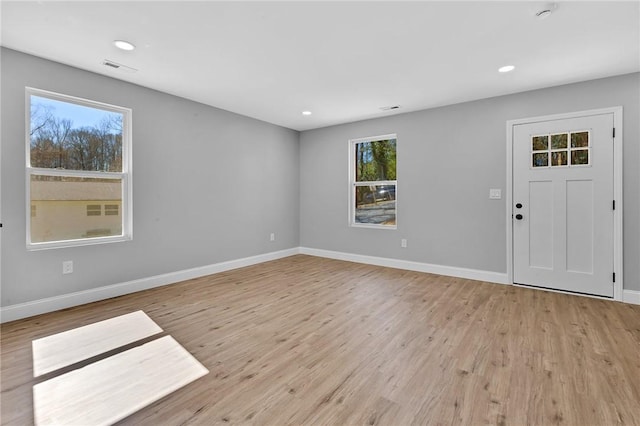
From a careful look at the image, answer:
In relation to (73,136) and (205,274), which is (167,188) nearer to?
(73,136)

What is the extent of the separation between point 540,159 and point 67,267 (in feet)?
18.7

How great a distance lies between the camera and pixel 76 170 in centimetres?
321

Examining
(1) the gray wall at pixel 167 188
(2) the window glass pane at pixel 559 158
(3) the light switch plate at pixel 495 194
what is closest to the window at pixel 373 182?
(1) the gray wall at pixel 167 188

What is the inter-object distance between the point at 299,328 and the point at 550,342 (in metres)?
2.07

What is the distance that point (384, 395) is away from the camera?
1733 mm

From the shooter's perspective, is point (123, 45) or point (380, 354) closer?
point (380, 354)

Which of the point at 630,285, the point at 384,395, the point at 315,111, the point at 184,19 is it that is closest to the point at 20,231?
the point at 184,19

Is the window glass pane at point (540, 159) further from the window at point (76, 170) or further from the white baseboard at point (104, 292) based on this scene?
the window at point (76, 170)

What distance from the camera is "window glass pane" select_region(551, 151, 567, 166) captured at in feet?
12.0

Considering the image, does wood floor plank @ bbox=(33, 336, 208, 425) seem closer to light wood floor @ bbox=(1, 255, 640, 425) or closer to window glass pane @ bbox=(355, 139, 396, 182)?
light wood floor @ bbox=(1, 255, 640, 425)

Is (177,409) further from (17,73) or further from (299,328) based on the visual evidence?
(17,73)

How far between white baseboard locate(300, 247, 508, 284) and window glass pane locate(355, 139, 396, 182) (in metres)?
1.43

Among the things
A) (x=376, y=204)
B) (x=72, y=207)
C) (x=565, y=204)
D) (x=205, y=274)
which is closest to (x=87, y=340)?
(x=72, y=207)

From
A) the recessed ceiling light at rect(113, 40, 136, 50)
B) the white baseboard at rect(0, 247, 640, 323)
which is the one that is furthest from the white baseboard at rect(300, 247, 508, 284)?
the recessed ceiling light at rect(113, 40, 136, 50)
